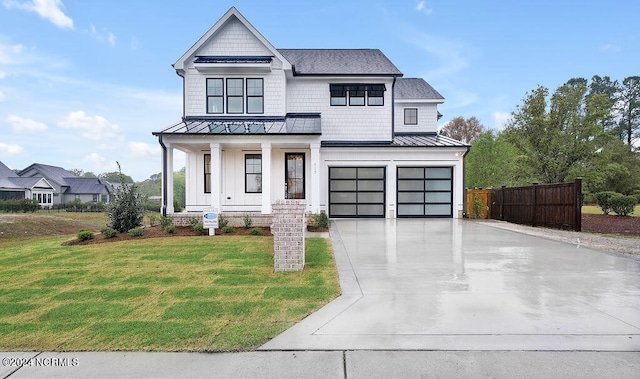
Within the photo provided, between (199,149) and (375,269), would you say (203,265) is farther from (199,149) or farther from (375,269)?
(199,149)

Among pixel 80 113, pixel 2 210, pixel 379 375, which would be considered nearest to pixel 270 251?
pixel 379 375

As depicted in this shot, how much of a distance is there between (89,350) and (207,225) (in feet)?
25.9

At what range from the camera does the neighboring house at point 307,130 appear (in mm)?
15875

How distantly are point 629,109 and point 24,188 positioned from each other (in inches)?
3769

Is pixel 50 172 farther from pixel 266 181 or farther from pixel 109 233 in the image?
pixel 266 181

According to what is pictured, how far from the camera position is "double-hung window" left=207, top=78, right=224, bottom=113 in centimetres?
1631

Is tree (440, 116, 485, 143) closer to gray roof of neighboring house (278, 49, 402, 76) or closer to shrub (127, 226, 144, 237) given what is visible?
gray roof of neighboring house (278, 49, 402, 76)

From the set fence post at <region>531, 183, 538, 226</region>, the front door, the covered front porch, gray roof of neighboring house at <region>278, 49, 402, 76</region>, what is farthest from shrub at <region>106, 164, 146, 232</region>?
fence post at <region>531, 183, 538, 226</region>

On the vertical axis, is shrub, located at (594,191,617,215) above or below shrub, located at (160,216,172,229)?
above

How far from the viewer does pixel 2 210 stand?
116 ft

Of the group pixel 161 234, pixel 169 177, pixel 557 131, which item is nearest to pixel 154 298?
pixel 161 234

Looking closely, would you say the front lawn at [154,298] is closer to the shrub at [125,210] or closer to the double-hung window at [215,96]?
the shrub at [125,210]

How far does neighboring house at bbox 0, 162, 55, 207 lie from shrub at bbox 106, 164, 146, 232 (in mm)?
47956

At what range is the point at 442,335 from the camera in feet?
12.1
